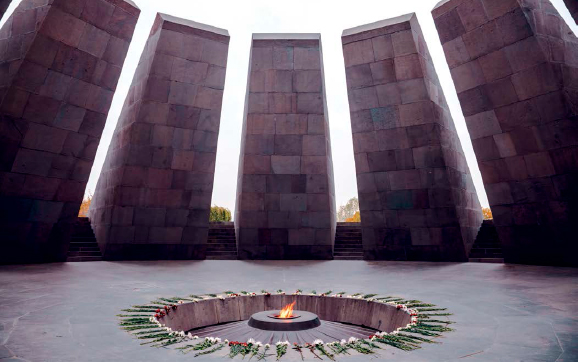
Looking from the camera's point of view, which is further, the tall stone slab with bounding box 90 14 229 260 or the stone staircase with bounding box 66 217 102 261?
the tall stone slab with bounding box 90 14 229 260

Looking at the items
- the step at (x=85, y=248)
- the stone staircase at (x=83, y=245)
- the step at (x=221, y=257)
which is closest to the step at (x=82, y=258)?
the stone staircase at (x=83, y=245)

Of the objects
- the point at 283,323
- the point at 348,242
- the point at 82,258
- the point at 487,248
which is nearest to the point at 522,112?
the point at 487,248

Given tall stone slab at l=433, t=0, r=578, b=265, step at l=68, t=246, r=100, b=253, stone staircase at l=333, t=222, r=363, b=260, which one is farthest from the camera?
stone staircase at l=333, t=222, r=363, b=260

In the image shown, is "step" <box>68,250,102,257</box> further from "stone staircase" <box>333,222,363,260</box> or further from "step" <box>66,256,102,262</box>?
"stone staircase" <box>333,222,363,260</box>

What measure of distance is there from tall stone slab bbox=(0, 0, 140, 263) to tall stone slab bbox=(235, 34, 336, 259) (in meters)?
5.50

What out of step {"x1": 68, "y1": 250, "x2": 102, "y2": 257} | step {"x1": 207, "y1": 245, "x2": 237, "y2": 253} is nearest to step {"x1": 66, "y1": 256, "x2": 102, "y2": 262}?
step {"x1": 68, "y1": 250, "x2": 102, "y2": 257}

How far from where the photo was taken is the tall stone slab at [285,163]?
50.0 feet

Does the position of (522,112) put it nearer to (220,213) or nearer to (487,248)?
(487,248)

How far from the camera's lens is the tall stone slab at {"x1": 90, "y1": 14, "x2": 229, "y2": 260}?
14.2 m

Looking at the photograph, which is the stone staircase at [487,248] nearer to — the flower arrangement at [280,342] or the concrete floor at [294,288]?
the concrete floor at [294,288]

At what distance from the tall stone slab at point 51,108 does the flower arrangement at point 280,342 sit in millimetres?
7687

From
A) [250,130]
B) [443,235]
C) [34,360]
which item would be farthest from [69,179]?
[443,235]

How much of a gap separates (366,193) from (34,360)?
42.7ft

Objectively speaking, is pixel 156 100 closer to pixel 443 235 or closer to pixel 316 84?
pixel 316 84
